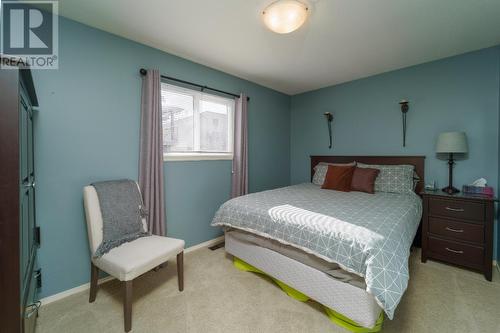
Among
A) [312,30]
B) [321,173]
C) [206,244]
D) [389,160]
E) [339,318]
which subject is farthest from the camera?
[321,173]

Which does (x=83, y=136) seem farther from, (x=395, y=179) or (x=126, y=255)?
(x=395, y=179)

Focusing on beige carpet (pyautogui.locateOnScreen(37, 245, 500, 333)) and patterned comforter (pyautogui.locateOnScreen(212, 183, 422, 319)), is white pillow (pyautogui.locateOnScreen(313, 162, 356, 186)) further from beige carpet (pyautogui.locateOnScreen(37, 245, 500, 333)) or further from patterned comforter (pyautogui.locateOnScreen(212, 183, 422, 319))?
beige carpet (pyautogui.locateOnScreen(37, 245, 500, 333))

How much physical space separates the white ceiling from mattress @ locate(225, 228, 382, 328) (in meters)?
2.05

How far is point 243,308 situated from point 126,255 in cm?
98

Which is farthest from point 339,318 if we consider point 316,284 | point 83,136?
point 83,136

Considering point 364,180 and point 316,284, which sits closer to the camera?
point 316,284

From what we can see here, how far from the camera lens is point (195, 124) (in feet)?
9.06

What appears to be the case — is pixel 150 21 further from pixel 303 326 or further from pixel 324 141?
pixel 324 141

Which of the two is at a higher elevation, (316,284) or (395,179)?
(395,179)

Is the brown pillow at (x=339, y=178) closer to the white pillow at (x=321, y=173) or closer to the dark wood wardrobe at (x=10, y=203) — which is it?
the white pillow at (x=321, y=173)

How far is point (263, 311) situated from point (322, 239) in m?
0.74

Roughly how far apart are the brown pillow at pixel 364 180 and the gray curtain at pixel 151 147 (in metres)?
2.43

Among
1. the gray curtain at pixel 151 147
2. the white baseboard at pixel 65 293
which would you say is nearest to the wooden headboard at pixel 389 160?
the gray curtain at pixel 151 147

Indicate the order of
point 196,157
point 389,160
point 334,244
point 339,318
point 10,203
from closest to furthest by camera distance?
point 10,203 < point 334,244 < point 339,318 < point 196,157 < point 389,160
